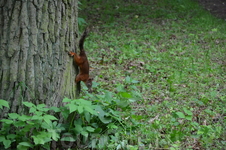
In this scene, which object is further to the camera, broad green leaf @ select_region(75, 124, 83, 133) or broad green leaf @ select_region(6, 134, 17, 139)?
broad green leaf @ select_region(75, 124, 83, 133)

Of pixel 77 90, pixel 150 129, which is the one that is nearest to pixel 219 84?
pixel 150 129

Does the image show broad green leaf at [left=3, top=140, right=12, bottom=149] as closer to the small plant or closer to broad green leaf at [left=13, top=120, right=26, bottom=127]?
the small plant

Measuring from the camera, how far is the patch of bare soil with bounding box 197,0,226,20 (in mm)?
11055

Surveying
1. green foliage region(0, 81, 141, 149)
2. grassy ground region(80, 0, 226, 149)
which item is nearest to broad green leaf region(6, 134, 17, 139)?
green foliage region(0, 81, 141, 149)

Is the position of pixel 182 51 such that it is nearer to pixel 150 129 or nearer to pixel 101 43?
pixel 101 43

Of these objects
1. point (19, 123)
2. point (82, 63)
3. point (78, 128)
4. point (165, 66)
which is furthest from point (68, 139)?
point (165, 66)

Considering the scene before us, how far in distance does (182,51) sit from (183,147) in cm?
393

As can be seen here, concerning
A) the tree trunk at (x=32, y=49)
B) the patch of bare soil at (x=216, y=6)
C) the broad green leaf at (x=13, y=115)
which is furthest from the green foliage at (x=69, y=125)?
the patch of bare soil at (x=216, y=6)

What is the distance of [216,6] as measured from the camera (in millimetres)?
12031

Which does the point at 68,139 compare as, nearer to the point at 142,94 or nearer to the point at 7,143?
the point at 7,143

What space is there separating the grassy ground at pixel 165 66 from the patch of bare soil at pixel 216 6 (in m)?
0.67

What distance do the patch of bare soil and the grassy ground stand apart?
0.67m

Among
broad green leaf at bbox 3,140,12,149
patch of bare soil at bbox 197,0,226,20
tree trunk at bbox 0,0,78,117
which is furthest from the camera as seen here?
patch of bare soil at bbox 197,0,226,20

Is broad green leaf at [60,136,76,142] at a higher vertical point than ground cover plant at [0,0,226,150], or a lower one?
lower
